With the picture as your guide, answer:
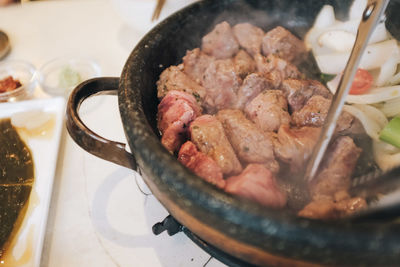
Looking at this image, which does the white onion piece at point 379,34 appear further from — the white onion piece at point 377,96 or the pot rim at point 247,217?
the pot rim at point 247,217

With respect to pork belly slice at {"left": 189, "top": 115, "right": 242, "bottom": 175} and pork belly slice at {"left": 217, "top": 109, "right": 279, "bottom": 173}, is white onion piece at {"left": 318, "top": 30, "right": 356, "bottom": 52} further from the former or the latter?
pork belly slice at {"left": 189, "top": 115, "right": 242, "bottom": 175}

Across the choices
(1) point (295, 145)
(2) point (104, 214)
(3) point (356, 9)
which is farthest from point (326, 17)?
(2) point (104, 214)

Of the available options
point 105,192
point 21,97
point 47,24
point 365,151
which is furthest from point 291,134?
point 47,24

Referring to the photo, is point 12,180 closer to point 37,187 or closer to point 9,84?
point 37,187

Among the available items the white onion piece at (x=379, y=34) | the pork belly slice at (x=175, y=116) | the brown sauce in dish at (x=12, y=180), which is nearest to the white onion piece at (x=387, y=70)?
the white onion piece at (x=379, y=34)

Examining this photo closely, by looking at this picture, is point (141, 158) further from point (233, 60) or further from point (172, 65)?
point (233, 60)

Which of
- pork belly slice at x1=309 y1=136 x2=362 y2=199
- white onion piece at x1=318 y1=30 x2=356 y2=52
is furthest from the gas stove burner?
white onion piece at x1=318 y1=30 x2=356 y2=52
